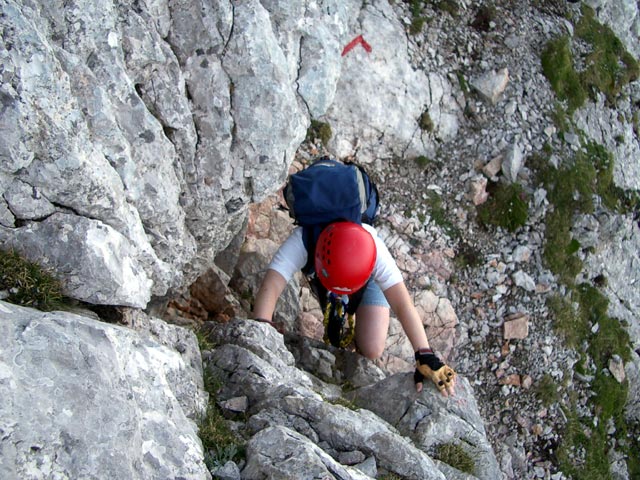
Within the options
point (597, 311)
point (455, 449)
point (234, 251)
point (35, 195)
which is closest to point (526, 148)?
point (597, 311)

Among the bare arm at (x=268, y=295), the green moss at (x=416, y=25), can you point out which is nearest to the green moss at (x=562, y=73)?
the green moss at (x=416, y=25)

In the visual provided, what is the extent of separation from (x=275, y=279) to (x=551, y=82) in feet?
29.7

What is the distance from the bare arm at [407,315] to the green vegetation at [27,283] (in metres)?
4.29

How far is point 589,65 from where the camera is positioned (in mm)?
13922

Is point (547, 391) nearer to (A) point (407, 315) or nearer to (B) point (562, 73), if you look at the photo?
(A) point (407, 315)

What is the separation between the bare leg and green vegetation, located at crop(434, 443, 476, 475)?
2815mm

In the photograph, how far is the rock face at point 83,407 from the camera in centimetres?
395

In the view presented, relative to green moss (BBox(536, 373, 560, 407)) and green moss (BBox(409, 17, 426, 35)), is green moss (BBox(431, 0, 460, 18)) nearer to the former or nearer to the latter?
green moss (BBox(409, 17, 426, 35))

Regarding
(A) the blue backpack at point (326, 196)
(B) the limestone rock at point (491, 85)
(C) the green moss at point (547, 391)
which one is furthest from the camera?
(B) the limestone rock at point (491, 85)

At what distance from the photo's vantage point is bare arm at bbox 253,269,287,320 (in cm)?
772

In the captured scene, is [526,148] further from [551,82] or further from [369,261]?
[369,261]

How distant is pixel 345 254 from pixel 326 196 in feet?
2.90

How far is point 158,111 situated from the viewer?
657 cm

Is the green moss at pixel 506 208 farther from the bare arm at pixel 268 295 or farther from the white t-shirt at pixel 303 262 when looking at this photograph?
the bare arm at pixel 268 295
